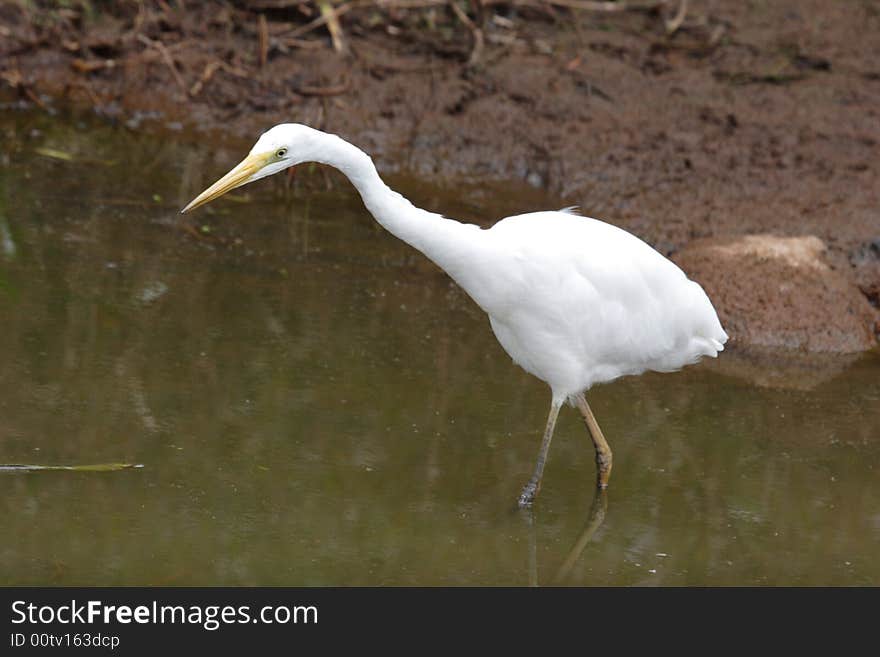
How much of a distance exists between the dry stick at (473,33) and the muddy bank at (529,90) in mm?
21

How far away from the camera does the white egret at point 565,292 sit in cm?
421

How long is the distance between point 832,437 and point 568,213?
146cm

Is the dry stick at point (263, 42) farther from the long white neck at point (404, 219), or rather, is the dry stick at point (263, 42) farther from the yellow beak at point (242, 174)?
the yellow beak at point (242, 174)

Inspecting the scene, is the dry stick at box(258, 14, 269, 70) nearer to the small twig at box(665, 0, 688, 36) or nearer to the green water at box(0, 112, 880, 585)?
the green water at box(0, 112, 880, 585)

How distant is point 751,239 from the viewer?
6.50 meters

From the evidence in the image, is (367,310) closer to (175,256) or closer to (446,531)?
(175,256)

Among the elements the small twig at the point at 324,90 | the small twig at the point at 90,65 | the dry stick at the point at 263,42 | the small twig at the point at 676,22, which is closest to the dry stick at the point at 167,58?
the small twig at the point at 90,65

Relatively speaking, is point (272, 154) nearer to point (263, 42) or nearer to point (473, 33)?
point (263, 42)

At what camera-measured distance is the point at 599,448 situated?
4.73m

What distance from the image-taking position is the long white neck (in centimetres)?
393

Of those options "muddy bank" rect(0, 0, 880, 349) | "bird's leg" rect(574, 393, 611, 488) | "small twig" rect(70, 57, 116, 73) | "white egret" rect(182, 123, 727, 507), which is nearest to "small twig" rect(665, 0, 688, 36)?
"muddy bank" rect(0, 0, 880, 349)

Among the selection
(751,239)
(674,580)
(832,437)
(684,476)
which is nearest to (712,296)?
(751,239)

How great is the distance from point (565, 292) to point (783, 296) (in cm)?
208
